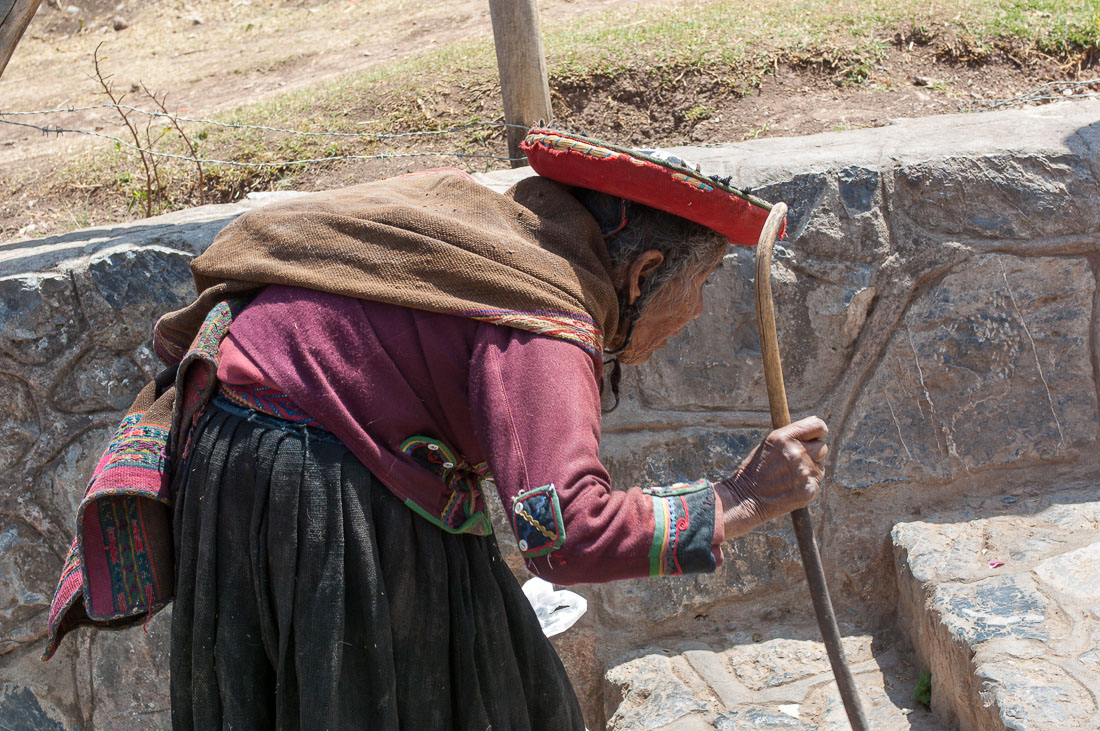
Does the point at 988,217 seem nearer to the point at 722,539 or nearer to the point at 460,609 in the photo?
the point at 722,539

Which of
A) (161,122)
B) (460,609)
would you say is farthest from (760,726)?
(161,122)

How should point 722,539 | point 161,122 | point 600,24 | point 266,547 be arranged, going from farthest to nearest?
point 161,122
point 600,24
point 266,547
point 722,539

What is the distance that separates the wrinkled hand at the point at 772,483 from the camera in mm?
1540

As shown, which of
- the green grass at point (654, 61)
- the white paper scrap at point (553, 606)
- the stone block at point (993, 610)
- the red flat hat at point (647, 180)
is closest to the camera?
the red flat hat at point (647, 180)

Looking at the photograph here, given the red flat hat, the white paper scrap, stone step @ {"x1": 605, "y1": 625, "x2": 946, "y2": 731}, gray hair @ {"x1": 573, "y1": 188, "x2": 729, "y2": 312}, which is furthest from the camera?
stone step @ {"x1": 605, "y1": 625, "x2": 946, "y2": 731}

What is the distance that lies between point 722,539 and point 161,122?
5962 mm

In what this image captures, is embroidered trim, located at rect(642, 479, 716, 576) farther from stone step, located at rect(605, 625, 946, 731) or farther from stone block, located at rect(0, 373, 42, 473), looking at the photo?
stone block, located at rect(0, 373, 42, 473)

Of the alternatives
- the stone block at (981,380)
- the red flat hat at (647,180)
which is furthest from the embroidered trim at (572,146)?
the stone block at (981,380)

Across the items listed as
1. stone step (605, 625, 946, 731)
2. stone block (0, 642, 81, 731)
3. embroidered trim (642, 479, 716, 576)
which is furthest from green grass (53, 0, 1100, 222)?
embroidered trim (642, 479, 716, 576)

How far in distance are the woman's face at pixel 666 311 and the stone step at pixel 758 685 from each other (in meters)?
1.38

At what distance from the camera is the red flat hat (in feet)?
5.14

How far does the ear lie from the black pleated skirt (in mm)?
513

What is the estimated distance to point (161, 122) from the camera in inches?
251

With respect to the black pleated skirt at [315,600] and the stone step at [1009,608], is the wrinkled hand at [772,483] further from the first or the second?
the stone step at [1009,608]
